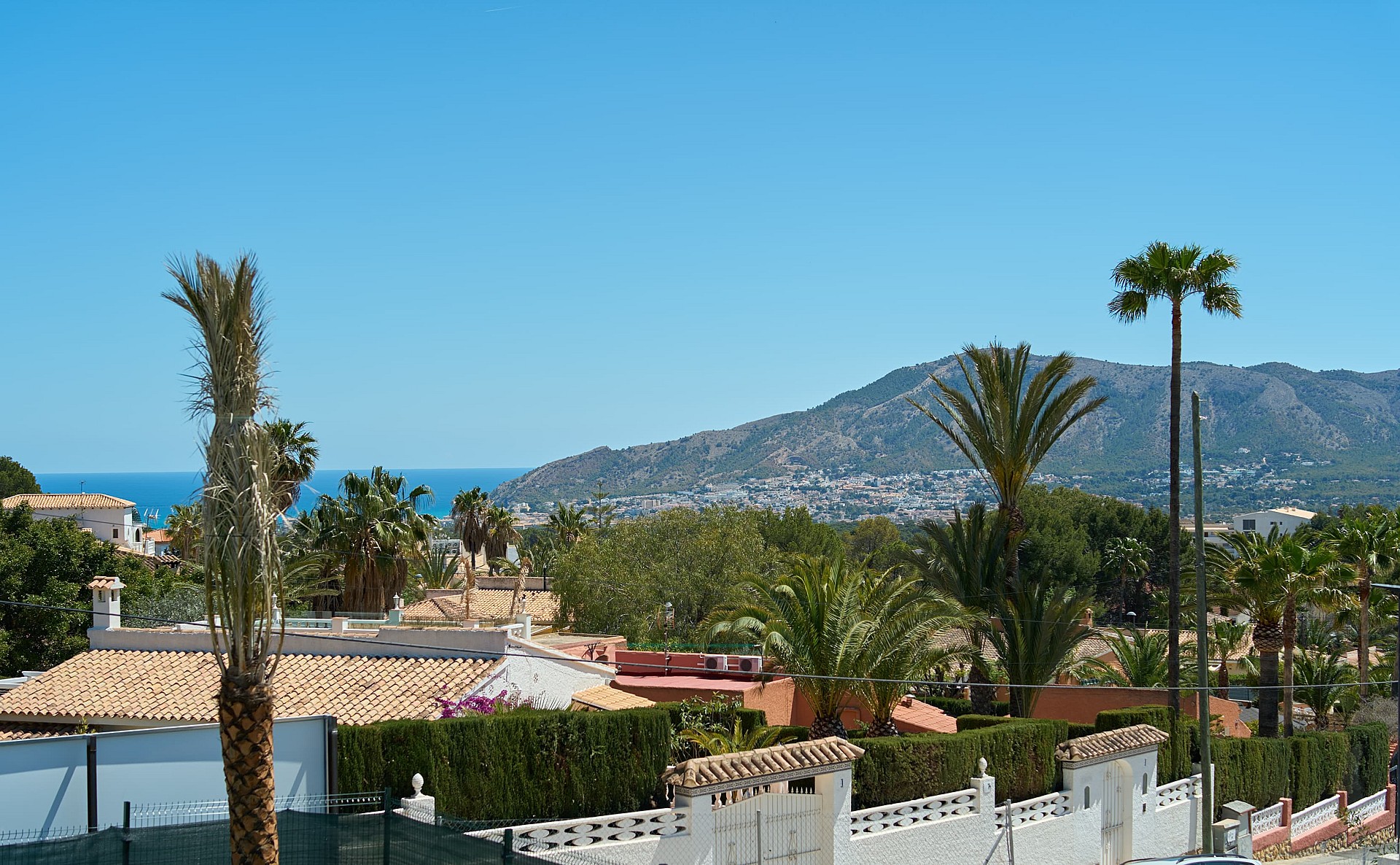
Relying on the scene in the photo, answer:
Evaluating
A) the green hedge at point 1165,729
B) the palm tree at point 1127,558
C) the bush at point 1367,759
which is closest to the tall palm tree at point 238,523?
the green hedge at point 1165,729

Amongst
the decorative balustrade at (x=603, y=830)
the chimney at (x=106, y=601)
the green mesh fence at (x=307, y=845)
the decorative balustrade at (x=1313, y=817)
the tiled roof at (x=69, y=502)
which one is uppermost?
the tiled roof at (x=69, y=502)

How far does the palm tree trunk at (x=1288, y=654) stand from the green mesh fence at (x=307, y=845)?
23.0 metres

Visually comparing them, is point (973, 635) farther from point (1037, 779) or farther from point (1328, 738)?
point (1328, 738)

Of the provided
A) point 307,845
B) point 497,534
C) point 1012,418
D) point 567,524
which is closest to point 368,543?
point 1012,418

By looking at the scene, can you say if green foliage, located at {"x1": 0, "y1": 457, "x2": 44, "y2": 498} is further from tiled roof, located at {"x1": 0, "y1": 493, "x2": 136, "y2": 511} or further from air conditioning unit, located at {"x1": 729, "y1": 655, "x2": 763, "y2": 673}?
air conditioning unit, located at {"x1": 729, "y1": 655, "x2": 763, "y2": 673}

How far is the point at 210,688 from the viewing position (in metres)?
22.0

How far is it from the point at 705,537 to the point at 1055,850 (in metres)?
24.4

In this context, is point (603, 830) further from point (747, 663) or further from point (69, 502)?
point (69, 502)

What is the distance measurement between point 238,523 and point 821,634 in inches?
544

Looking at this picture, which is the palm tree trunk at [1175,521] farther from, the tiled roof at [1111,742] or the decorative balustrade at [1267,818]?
the tiled roof at [1111,742]

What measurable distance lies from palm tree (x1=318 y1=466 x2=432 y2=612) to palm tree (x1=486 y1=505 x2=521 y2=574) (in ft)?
92.6

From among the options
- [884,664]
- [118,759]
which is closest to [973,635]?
[884,664]

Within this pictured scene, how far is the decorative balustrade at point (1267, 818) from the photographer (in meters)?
23.7

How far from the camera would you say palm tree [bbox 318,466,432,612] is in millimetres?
38094
